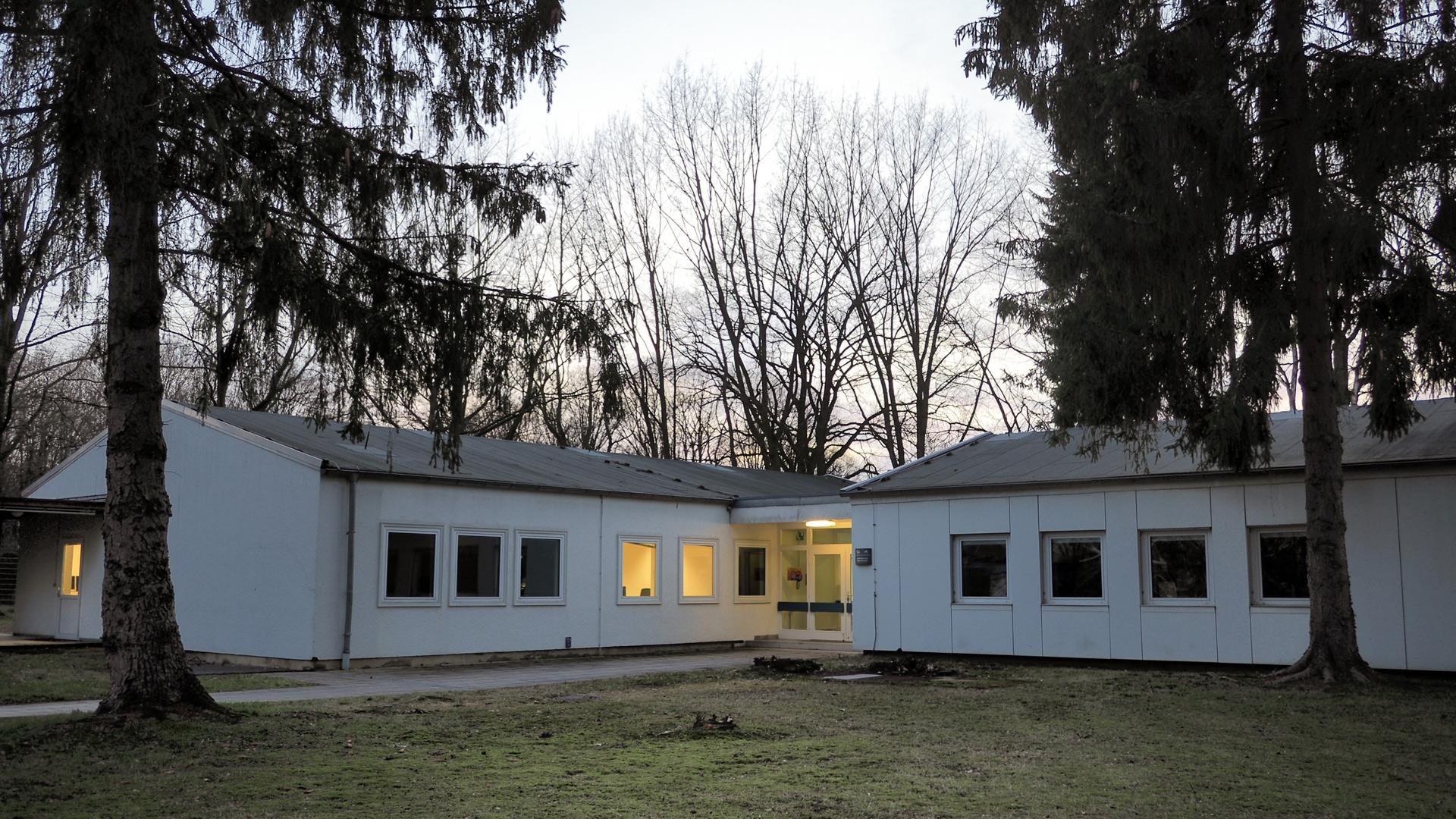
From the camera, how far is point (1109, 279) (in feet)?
44.0

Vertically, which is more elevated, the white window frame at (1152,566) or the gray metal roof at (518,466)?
the gray metal roof at (518,466)

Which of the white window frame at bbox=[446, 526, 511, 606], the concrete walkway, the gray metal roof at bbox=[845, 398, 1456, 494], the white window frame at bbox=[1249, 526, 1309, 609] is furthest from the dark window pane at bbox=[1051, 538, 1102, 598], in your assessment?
the white window frame at bbox=[446, 526, 511, 606]

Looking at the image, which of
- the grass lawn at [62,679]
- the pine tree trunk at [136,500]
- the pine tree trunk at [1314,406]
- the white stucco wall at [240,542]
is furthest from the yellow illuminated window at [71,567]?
the pine tree trunk at [1314,406]

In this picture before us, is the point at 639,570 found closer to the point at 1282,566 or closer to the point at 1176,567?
the point at 1176,567

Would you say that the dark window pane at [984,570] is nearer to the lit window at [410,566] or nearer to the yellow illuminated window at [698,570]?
the yellow illuminated window at [698,570]

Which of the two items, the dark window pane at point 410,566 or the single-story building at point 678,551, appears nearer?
the single-story building at point 678,551

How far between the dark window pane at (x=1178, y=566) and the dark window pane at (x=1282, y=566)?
0.75 metres

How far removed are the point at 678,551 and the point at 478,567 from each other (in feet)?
15.1

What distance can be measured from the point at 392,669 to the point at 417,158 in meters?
9.06

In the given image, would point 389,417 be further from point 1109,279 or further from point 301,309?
point 1109,279

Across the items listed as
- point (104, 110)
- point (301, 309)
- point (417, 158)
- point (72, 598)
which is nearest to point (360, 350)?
point (301, 309)

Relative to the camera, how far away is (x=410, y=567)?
18453mm

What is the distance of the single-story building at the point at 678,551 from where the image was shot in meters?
16.3

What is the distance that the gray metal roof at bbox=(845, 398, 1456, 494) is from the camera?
1612 centimetres
